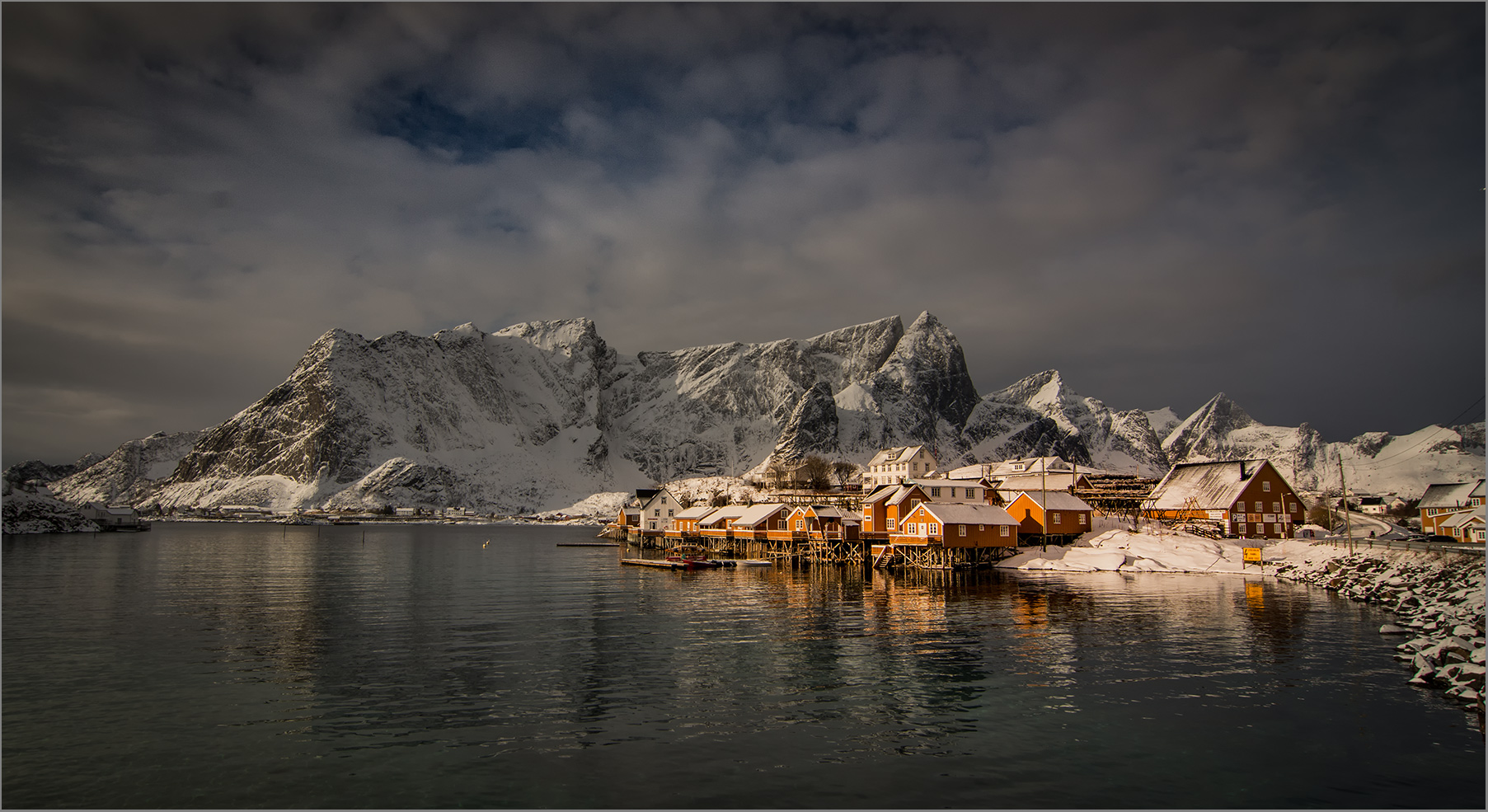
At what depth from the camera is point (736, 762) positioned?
18.3 metres

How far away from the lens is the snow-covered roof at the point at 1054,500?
79.4 meters

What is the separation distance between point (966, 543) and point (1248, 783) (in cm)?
5417

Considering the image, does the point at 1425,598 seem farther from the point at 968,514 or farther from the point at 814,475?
the point at 814,475

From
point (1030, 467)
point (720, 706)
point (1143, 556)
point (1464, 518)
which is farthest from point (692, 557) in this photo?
point (1464, 518)

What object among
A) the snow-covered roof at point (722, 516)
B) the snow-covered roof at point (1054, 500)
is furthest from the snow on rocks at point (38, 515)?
the snow-covered roof at point (1054, 500)

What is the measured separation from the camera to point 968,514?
237 feet

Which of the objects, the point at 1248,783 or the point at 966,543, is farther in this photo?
the point at 966,543

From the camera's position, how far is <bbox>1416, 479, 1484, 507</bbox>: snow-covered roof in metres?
77.2

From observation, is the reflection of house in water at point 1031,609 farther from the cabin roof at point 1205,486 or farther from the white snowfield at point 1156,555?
the cabin roof at point 1205,486

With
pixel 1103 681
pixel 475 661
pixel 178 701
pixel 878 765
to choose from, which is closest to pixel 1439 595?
pixel 1103 681

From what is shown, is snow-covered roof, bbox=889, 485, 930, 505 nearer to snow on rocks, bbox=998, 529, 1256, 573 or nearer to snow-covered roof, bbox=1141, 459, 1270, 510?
snow on rocks, bbox=998, 529, 1256, 573

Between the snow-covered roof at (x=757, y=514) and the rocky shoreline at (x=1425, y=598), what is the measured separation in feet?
165

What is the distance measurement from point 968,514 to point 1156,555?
16.7 metres

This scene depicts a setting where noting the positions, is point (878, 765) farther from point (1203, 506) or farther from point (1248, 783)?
point (1203, 506)
